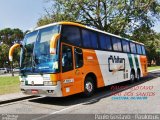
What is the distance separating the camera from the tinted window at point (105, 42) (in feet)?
47.9

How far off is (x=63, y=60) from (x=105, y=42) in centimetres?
494

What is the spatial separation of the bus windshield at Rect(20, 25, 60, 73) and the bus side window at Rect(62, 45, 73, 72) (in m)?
0.42

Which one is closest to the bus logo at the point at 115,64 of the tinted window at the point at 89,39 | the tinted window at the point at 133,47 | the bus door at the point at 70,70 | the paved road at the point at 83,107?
the tinted window at the point at 89,39

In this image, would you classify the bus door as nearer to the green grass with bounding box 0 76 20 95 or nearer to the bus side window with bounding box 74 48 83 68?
the bus side window with bounding box 74 48 83 68

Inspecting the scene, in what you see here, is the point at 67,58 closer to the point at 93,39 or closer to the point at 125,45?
the point at 93,39

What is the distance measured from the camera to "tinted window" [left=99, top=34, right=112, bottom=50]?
574 inches

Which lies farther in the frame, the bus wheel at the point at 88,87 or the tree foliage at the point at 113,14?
the tree foliage at the point at 113,14

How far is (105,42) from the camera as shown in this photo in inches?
594

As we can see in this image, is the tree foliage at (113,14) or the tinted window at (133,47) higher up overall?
the tree foliage at (113,14)

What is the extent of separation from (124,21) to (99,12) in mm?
2725

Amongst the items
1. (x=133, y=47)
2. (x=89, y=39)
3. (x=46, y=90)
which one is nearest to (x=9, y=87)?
(x=89, y=39)

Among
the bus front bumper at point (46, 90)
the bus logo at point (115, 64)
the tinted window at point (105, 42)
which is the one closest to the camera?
the bus front bumper at point (46, 90)

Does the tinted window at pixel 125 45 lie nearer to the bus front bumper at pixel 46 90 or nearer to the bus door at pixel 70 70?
the bus door at pixel 70 70

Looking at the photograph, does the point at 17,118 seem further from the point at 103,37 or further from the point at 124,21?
the point at 124,21
